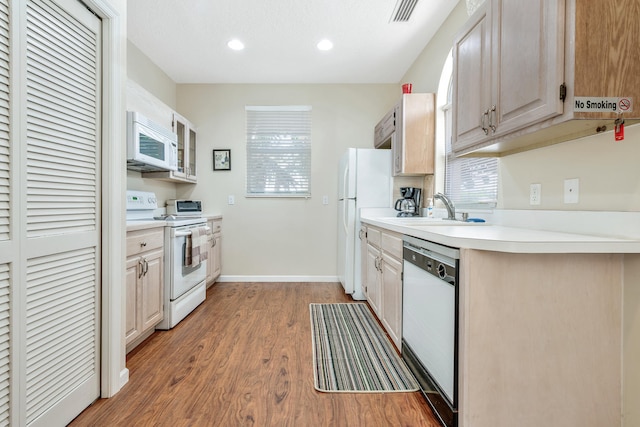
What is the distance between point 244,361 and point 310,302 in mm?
1327

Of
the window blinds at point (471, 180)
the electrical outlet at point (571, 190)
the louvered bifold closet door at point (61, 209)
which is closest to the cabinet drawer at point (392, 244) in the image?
the window blinds at point (471, 180)

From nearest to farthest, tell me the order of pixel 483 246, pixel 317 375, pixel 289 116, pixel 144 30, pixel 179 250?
pixel 483 246 → pixel 317 375 → pixel 179 250 → pixel 144 30 → pixel 289 116

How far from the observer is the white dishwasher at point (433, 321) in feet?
4.27

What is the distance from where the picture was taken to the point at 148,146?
272 centimetres

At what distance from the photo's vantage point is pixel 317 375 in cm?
188

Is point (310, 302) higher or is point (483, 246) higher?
point (483, 246)

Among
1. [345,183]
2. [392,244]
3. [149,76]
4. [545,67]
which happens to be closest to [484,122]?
[545,67]

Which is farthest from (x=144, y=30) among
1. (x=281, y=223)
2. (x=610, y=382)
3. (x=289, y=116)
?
(x=610, y=382)

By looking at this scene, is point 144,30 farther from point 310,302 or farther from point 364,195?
point 310,302

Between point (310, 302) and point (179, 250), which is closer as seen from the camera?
point (179, 250)

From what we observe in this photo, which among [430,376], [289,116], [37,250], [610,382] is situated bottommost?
[430,376]

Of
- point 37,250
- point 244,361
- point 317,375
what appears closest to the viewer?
point 37,250

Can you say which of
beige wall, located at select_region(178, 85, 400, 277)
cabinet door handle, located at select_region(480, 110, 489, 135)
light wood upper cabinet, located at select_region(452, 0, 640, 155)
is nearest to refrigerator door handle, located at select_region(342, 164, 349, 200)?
beige wall, located at select_region(178, 85, 400, 277)

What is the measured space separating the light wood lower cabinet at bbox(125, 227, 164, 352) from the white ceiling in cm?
188
